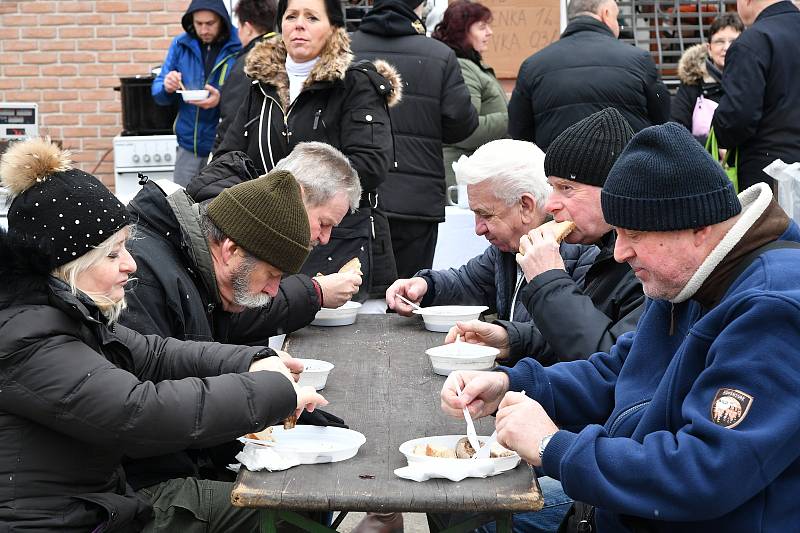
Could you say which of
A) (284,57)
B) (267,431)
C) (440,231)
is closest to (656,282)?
(267,431)

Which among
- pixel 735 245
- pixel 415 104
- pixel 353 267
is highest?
pixel 735 245

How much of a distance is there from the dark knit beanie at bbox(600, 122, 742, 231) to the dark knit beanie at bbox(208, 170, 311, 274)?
1139 millimetres

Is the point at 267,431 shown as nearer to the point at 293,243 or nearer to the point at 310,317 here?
the point at 293,243

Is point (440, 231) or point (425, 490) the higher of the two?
point (425, 490)

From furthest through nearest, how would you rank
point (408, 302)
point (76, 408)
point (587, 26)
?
point (587, 26) → point (408, 302) → point (76, 408)

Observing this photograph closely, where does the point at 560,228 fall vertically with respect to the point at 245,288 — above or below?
above

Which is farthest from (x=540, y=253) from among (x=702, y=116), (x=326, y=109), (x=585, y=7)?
(x=702, y=116)

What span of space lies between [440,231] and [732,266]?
13.6 ft

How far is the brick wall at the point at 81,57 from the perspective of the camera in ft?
28.7

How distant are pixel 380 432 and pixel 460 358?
1.92ft

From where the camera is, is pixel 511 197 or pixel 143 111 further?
pixel 143 111

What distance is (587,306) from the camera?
304 centimetres

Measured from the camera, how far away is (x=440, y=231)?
625cm

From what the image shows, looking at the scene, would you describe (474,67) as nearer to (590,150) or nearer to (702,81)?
(702,81)
